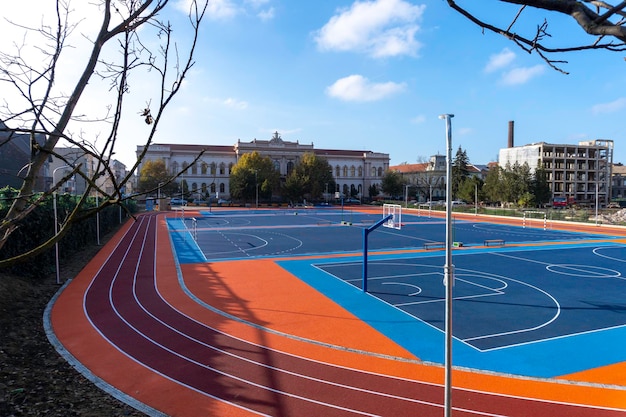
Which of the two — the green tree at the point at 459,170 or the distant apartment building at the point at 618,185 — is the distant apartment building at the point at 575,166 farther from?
the distant apartment building at the point at 618,185

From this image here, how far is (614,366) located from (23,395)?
42.4ft

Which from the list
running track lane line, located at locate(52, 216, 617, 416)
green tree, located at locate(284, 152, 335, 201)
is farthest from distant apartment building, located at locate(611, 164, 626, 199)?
running track lane line, located at locate(52, 216, 617, 416)

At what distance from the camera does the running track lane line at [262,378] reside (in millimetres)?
7805

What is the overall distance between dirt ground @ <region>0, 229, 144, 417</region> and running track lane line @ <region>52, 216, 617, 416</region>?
135 centimetres

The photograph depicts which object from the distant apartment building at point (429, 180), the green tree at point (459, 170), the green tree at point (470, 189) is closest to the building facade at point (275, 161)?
the distant apartment building at point (429, 180)

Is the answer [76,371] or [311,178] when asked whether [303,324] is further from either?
[311,178]

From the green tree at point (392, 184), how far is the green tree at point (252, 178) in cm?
2664

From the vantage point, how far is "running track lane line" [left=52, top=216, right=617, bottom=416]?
7.80 metres

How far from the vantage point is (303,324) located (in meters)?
12.5

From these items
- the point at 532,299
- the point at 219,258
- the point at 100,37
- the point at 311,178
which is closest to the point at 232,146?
the point at 311,178

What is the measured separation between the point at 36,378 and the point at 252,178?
71.4 metres

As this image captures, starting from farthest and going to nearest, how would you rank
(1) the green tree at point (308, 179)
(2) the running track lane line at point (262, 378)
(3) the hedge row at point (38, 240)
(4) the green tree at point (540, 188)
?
(1) the green tree at point (308, 179)
(4) the green tree at point (540, 188)
(3) the hedge row at point (38, 240)
(2) the running track lane line at point (262, 378)

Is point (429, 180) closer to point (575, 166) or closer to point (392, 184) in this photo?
point (392, 184)

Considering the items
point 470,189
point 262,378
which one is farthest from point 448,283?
point 470,189
